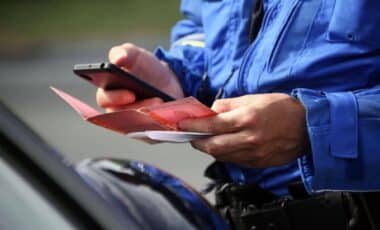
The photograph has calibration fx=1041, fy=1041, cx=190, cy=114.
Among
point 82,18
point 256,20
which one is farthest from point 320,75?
point 82,18

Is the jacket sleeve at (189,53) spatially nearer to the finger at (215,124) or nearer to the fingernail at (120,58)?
the fingernail at (120,58)

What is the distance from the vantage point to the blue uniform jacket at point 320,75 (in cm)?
196

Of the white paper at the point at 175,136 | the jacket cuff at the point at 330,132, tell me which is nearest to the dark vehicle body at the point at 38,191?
the white paper at the point at 175,136

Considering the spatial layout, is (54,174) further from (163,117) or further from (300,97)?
(300,97)

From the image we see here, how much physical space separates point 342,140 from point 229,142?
8.4 inches

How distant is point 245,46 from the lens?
2.24m

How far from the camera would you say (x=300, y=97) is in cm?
197

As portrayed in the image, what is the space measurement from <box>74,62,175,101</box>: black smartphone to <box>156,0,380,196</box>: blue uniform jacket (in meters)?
0.17

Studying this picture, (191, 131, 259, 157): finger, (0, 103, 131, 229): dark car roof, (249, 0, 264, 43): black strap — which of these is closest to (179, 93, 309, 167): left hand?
(191, 131, 259, 157): finger

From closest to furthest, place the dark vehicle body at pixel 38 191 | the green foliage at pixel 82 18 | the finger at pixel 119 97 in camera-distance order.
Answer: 1. the dark vehicle body at pixel 38 191
2. the finger at pixel 119 97
3. the green foliage at pixel 82 18

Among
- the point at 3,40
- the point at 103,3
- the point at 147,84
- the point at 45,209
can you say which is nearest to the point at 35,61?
the point at 3,40

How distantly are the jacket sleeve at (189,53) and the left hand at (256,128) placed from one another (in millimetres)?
590

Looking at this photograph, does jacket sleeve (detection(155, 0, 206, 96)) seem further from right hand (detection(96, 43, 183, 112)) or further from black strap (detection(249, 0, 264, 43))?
black strap (detection(249, 0, 264, 43))

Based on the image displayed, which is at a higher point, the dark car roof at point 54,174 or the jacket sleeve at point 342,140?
the dark car roof at point 54,174
